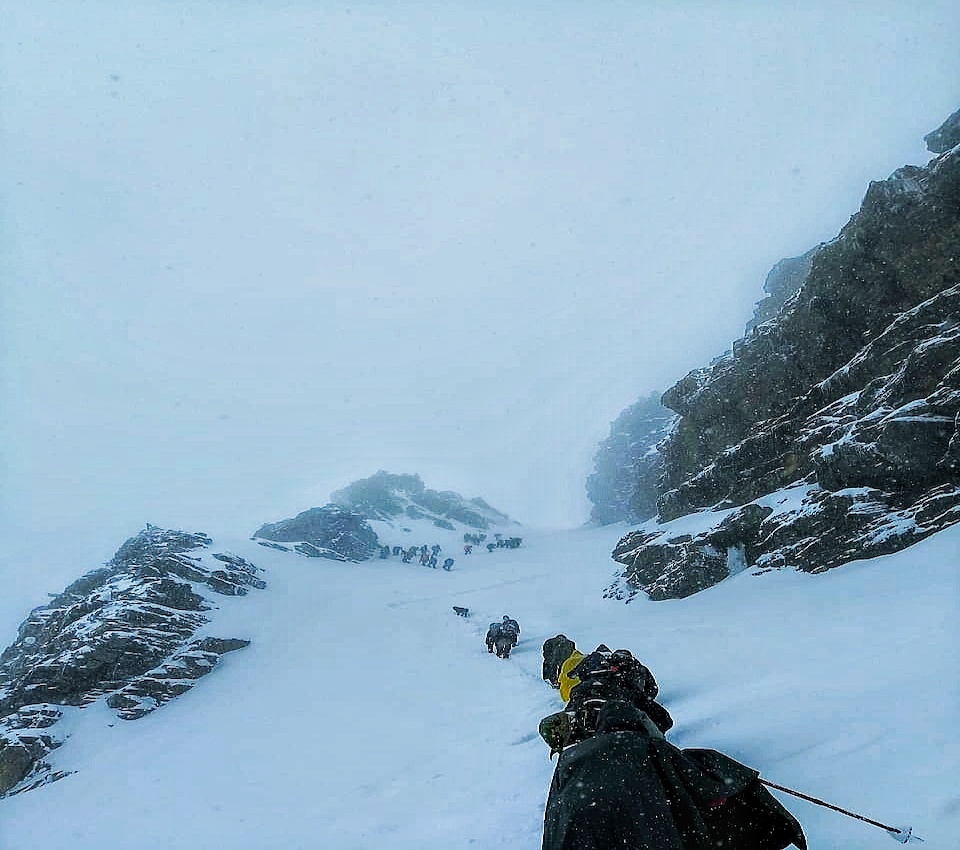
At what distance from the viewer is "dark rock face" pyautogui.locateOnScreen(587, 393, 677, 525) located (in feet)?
279

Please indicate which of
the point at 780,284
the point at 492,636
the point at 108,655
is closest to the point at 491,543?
the point at 780,284

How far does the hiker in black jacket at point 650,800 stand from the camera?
307 centimetres

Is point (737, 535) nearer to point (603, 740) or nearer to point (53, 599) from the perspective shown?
point (603, 740)

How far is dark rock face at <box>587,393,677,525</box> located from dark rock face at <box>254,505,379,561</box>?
1674 inches

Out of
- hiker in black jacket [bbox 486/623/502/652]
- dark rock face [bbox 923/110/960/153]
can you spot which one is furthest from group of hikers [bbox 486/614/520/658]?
dark rock face [bbox 923/110/960/153]

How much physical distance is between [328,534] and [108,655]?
53.8 m

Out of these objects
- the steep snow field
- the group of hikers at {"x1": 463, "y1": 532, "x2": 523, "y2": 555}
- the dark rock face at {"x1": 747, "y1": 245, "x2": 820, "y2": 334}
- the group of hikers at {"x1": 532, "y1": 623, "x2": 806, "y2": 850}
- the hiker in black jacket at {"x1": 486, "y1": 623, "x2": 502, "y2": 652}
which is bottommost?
the steep snow field

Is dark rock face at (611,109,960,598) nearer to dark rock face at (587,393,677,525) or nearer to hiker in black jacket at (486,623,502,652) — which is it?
hiker in black jacket at (486,623,502,652)

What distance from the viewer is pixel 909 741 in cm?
516

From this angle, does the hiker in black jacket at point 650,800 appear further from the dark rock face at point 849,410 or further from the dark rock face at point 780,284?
the dark rock face at point 780,284

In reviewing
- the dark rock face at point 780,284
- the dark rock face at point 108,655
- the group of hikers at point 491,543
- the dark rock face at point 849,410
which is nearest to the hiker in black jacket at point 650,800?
the dark rock face at point 849,410

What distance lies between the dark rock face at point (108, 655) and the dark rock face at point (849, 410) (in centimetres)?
2783

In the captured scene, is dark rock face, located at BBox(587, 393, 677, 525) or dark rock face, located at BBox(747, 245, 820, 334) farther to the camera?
dark rock face, located at BBox(587, 393, 677, 525)

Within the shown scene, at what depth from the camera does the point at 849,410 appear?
Result: 25953mm
